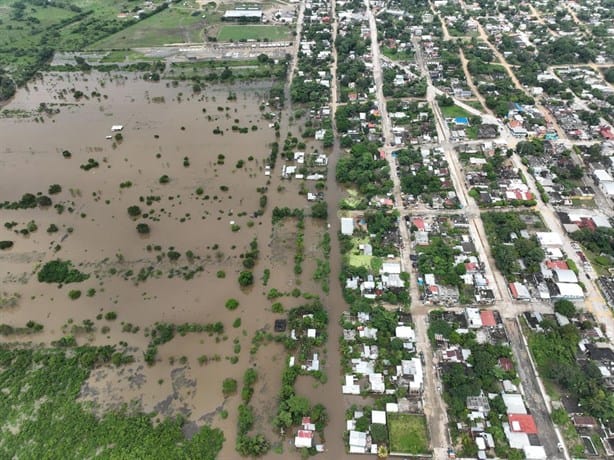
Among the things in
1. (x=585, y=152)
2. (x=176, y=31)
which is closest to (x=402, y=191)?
(x=585, y=152)

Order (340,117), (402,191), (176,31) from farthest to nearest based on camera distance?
(176,31) → (340,117) → (402,191)

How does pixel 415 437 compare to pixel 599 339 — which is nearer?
pixel 415 437

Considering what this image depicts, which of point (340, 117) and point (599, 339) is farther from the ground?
point (340, 117)

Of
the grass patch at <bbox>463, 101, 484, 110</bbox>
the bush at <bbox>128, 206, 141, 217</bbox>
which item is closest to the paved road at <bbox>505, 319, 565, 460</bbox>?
the grass patch at <bbox>463, 101, 484, 110</bbox>

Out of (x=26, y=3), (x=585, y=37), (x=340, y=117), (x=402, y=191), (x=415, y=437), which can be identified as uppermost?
(x=26, y=3)

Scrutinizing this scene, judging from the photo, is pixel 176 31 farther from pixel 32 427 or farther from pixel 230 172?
pixel 32 427

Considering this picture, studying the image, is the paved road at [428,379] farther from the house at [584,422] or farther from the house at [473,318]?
the house at [584,422]

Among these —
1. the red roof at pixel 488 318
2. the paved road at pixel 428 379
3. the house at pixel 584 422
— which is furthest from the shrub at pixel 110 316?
the house at pixel 584 422

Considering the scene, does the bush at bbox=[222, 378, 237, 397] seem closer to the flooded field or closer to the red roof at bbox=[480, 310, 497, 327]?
the flooded field
